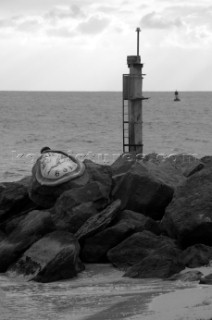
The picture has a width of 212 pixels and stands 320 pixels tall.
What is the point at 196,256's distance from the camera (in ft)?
30.9

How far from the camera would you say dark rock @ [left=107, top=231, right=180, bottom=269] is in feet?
32.0

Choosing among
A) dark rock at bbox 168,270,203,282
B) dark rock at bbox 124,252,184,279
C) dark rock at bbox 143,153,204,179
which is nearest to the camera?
dark rock at bbox 168,270,203,282

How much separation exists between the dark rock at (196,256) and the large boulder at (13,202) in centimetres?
306

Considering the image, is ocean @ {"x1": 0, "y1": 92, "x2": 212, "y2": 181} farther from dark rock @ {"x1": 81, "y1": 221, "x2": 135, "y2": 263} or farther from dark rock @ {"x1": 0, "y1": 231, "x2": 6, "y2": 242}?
dark rock @ {"x1": 81, "y1": 221, "x2": 135, "y2": 263}

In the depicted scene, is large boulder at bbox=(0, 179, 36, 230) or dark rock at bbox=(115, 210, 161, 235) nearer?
dark rock at bbox=(115, 210, 161, 235)

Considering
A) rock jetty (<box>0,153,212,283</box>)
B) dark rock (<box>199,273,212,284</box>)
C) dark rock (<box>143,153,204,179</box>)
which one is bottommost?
dark rock (<box>199,273,212,284</box>)

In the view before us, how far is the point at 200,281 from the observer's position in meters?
8.27

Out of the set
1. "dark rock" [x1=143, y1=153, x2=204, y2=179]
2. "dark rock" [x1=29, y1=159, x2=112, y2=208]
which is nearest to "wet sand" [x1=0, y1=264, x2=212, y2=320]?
"dark rock" [x1=29, y1=159, x2=112, y2=208]

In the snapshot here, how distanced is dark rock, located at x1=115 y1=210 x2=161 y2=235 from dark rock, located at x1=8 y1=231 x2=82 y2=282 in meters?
0.99

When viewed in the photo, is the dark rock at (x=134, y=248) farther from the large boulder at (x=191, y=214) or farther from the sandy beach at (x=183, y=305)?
the sandy beach at (x=183, y=305)

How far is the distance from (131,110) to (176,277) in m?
8.47

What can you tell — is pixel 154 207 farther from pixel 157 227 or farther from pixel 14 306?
pixel 14 306

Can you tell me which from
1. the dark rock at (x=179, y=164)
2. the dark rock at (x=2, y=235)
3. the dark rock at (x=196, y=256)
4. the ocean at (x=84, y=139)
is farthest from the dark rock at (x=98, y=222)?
the ocean at (x=84, y=139)

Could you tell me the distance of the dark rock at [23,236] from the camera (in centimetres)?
1007
